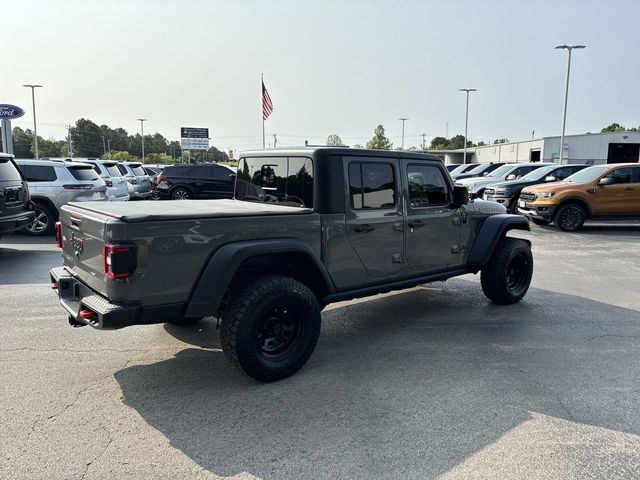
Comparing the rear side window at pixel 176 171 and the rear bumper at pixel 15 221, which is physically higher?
the rear side window at pixel 176 171

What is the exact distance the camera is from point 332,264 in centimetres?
426

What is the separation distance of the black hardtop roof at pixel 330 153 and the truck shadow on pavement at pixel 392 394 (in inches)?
71.3

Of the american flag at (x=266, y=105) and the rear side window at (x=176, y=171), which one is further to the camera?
the american flag at (x=266, y=105)

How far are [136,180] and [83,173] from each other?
6948 mm

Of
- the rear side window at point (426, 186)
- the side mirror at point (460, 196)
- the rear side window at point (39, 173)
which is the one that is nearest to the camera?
the rear side window at point (426, 186)

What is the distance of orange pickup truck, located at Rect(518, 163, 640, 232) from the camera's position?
12688 millimetres

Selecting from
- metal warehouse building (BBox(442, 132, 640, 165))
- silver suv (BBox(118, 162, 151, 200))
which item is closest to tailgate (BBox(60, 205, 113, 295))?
silver suv (BBox(118, 162, 151, 200))

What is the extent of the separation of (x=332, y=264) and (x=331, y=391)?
3.55 ft

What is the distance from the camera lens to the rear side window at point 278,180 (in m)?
4.38

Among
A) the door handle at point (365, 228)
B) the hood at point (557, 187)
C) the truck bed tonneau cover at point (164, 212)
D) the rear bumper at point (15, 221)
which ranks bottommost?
the rear bumper at point (15, 221)

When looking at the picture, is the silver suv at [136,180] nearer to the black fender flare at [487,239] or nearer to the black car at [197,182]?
the black car at [197,182]

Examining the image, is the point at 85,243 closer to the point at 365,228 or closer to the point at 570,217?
the point at 365,228

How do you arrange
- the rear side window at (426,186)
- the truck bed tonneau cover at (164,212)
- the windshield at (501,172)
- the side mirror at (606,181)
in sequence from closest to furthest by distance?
the truck bed tonneau cover at (164,212) → the rear side window at (426,186) → the side mirror at (606,181) → the windshield at (501,172)

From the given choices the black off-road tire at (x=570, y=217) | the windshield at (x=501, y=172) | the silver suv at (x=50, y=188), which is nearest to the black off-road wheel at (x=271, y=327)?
the silver suv at (x=50, y=188)
